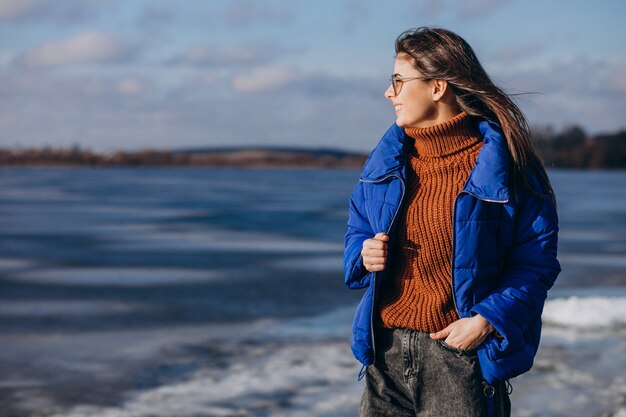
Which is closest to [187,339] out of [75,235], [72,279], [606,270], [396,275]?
[72,279]

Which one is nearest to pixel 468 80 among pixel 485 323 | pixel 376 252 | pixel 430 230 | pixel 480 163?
pixel 480 163

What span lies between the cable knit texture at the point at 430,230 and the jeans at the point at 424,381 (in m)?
0.06

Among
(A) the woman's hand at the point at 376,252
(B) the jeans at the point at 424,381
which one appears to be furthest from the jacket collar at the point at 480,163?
(B) the jeans at the point at 424,381

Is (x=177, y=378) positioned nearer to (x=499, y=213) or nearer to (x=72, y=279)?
(x=499, y=213)

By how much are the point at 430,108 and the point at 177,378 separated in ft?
12.3

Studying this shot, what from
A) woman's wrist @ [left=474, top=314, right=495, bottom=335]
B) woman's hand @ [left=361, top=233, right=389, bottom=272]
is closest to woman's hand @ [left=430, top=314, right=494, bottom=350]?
woman's wrist @ [left=474, top=314, right=495, bottom=335]

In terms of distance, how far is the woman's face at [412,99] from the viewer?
8.58 ft

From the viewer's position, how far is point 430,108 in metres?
2.63

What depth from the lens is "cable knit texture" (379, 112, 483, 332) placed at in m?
2.59

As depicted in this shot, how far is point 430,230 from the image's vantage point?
2596mm

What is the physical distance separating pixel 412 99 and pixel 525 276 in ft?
2.19

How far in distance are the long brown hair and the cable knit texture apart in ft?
0.31

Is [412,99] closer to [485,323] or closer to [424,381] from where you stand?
[485,323]

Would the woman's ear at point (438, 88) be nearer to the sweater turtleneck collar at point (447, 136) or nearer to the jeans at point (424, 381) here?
the sweater turtleneck collar at point (447, 136)
